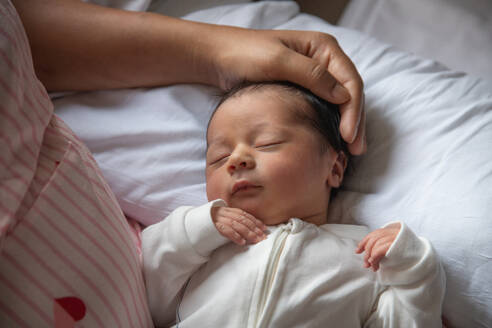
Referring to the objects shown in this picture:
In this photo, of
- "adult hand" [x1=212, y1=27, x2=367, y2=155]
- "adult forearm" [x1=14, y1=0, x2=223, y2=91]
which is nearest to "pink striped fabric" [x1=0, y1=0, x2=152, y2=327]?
"adult forearm" [x1=14, y1=0, x2=223, y2=91]

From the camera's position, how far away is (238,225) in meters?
0.91

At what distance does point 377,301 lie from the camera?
2.88 feet

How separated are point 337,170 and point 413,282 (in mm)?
359

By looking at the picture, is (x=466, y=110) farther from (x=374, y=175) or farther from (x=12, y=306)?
(x=12, y=306)

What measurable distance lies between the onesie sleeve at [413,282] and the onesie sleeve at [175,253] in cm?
38

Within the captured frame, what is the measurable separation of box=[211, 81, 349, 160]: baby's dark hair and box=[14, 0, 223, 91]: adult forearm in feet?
0.71

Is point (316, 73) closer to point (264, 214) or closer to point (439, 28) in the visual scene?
point (264, 214)

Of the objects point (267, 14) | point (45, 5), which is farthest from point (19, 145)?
point (267, 14)

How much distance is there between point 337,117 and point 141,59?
617 mm

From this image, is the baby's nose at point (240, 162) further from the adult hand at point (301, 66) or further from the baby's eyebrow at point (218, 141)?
the adult hand at point (301, 66)

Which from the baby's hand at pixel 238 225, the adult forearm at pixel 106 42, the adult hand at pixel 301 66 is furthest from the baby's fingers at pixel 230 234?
the adult forearm at pixel 106 42

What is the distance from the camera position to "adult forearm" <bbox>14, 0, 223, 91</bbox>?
1168mm

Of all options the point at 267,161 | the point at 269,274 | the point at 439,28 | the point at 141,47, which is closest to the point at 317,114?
the point at 267,161

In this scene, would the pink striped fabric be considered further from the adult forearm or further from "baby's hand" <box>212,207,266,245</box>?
the adult forearm
